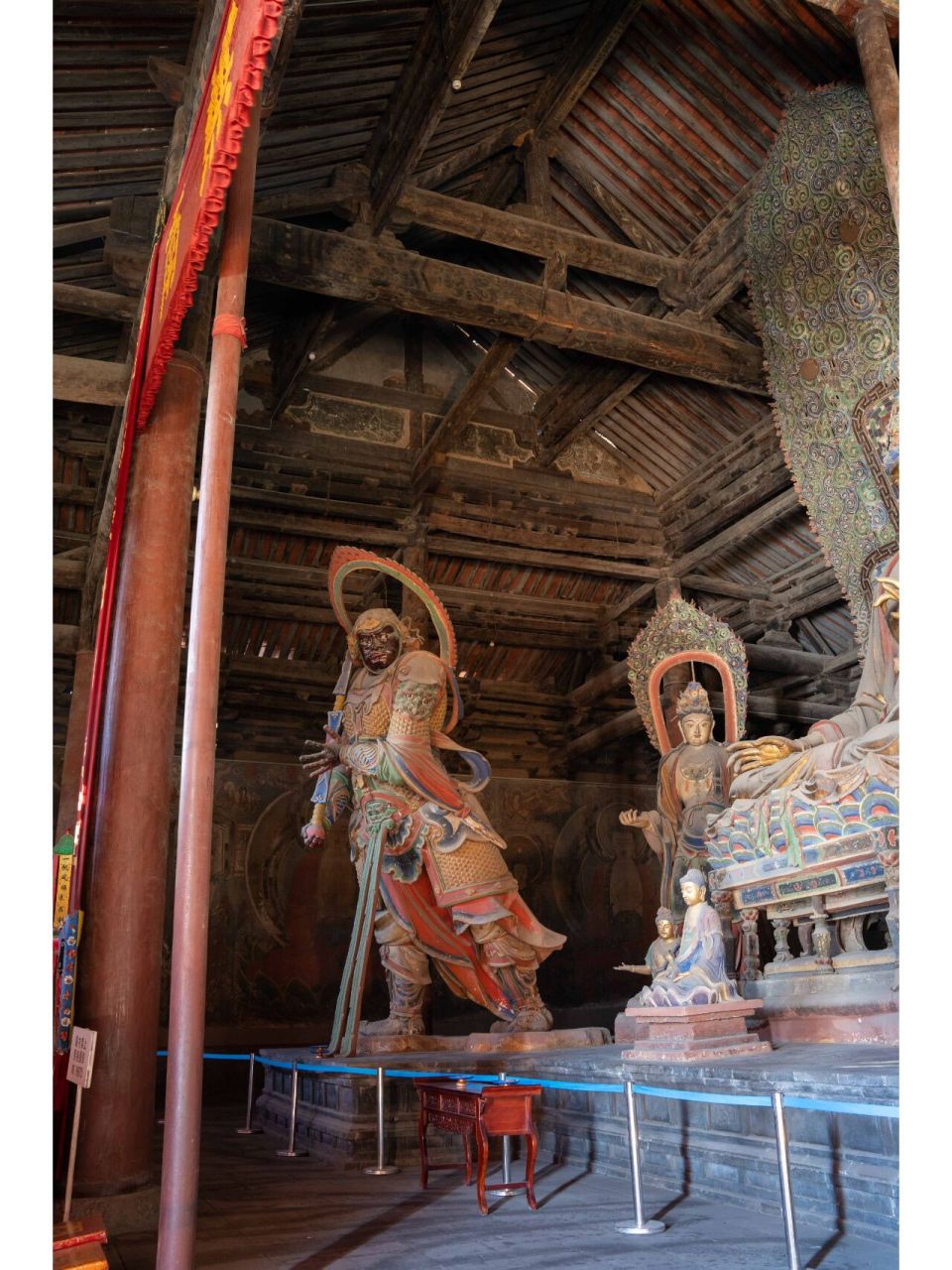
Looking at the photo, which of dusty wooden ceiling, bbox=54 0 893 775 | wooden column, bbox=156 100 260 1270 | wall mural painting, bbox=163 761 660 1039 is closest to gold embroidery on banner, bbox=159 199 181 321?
wooden column, bbox=156 100 260 1270

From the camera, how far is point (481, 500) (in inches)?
384

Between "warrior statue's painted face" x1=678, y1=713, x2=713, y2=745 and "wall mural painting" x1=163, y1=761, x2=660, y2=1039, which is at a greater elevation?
"warrior statue's painted face" x1=678, y1=713, x2=713, y2=745

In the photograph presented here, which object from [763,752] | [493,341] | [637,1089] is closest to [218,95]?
[637,1089]

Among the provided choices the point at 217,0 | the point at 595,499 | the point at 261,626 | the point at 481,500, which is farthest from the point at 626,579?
the point at 217,0

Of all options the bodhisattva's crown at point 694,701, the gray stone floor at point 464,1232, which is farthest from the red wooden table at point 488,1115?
the bodhisattva's crown at point 694,701

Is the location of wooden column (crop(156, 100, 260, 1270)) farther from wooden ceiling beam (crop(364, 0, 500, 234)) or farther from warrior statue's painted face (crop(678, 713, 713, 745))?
warrior statue's painted face (crop(678, 713, 713, 745))

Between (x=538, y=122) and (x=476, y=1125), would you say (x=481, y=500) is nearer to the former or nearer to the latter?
(x=538, y=122)

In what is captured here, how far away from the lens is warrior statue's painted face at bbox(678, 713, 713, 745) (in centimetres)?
712

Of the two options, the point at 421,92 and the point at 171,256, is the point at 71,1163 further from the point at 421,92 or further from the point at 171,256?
the point at 421,92

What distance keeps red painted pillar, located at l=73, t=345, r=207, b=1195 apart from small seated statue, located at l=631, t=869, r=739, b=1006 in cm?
217

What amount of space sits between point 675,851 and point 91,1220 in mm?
4912

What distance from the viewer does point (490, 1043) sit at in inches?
234

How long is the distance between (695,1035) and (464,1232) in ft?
4.69

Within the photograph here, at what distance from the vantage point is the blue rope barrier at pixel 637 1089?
9.40 ft
